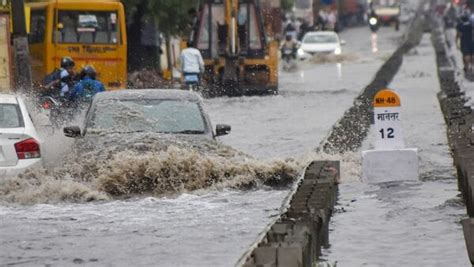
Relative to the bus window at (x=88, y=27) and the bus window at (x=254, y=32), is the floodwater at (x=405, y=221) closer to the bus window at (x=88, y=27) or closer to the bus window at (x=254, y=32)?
the bus window at (x=88, y=27)

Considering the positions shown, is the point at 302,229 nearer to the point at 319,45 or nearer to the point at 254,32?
the point at 254,32

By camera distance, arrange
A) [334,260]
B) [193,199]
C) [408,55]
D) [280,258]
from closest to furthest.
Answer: [280,258] < [334,260] < [193,199] < [408,55]

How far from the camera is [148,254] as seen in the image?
46.0 ft

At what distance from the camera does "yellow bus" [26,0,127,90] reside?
140 feet

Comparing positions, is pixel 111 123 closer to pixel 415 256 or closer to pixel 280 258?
pixel 415 256

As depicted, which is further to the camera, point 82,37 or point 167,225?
point 82,37

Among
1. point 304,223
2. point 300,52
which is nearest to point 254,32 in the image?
point 300,52

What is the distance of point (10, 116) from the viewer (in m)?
19.2

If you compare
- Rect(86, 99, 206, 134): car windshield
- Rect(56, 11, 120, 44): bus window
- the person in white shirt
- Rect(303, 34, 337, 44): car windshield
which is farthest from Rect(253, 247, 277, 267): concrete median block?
Rect(303, 34, 337, 44): car windshield

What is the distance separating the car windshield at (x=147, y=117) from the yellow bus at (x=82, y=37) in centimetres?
2216

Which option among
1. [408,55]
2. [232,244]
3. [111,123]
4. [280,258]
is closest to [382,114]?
[111,123]

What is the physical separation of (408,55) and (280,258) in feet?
214

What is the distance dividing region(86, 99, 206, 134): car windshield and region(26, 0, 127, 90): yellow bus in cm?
2216

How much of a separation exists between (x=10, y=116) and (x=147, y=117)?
5.82 ft
